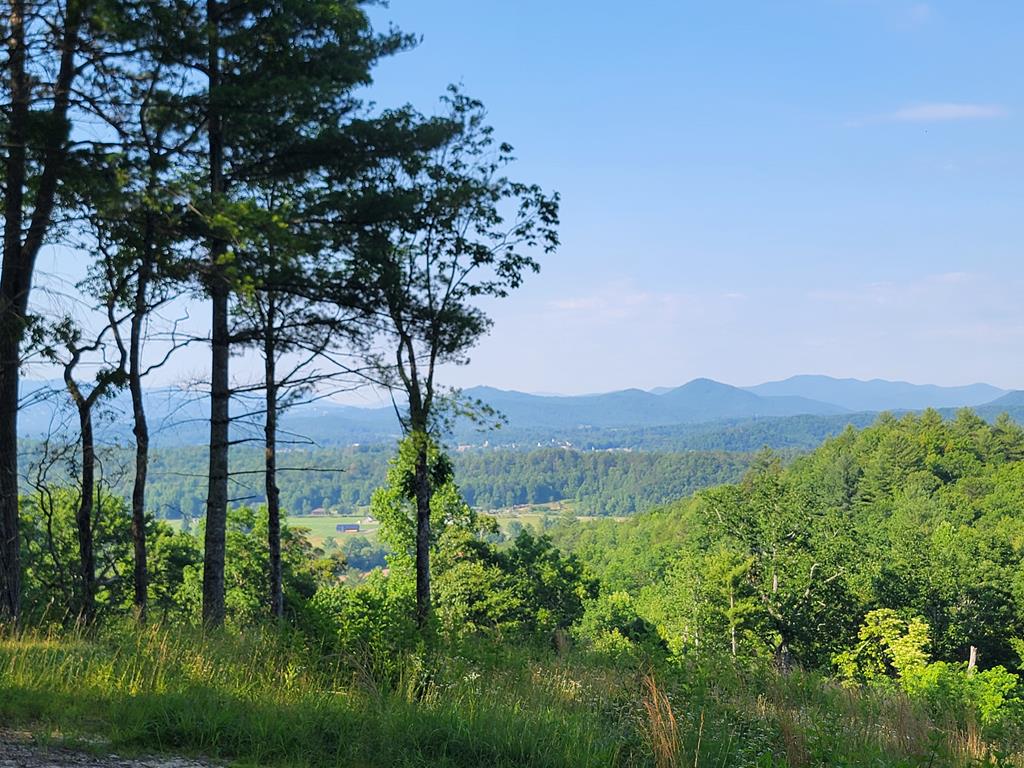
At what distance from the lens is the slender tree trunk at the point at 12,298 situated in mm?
8641

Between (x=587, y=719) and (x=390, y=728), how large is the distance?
1196mm

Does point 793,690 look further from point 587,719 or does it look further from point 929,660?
point 929,660

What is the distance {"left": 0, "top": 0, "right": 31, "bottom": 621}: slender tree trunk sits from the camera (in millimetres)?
8641

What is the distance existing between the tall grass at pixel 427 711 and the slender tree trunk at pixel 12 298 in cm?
264

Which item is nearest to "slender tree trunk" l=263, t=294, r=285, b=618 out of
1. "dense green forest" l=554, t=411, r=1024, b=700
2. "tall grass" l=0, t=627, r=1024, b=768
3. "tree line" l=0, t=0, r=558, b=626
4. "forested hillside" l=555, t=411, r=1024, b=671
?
"tree line" l=0, t=0, r=558, b=626

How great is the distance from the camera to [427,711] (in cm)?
509

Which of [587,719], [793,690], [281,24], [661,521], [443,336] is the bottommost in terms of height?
[661,521]

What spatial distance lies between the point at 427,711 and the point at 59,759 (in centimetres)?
189

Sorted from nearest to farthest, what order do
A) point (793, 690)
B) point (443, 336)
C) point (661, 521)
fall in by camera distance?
point (793, 690) → point (443, 336) → point (661, 521)

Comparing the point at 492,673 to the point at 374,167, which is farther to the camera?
the point at 374,167

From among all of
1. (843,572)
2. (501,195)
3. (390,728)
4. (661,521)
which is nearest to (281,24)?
(501,195)

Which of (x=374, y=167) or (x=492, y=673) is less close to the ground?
(x=374, y=167)

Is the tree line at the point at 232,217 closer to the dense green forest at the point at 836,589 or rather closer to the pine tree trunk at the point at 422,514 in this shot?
the pine tree trunk at the point at 422,514

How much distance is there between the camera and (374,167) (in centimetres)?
1326
